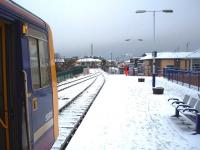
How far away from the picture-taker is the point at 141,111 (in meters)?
14.1

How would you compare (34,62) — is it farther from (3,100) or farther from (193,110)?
(193,110)

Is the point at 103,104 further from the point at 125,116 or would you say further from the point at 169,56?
the point at 169,56

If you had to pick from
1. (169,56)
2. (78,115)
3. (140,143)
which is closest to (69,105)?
(78,115)

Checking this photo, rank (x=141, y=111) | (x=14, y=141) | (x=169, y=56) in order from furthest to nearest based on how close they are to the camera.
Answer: (x=169, y=56) < (x=141, y=111) < (x=14, y=141)

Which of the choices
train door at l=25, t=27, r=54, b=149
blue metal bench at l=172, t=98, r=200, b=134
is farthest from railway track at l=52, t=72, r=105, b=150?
blue metal bench at l=172, t=98, r=200, b=134

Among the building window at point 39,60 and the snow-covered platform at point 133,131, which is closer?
the building window at point 39,60

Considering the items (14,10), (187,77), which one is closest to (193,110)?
(14,10)

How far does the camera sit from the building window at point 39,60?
601 cm

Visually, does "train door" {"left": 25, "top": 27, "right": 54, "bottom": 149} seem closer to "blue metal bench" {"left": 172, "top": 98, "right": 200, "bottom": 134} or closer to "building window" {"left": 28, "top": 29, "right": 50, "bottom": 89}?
"building window" {"left": 28, "top": 29, "right": 50, "bottom": 89}

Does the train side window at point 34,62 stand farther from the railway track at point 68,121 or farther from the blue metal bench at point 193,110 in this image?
the blue metal bench at point 193,110

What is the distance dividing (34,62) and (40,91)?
0.59 meters

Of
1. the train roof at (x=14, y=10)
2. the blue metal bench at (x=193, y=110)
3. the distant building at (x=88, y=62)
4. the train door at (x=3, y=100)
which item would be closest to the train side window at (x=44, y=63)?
the train roof at (x=14, y=10)

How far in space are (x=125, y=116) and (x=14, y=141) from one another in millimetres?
8117

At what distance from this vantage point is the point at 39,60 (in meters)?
6.56
